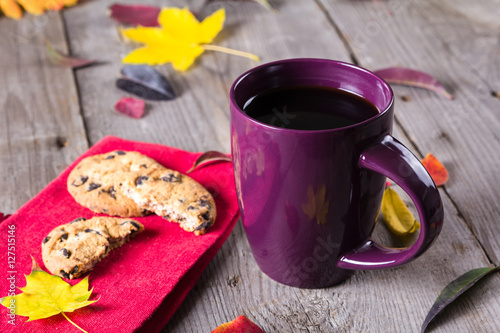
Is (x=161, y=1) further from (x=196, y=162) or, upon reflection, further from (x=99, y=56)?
(x=196, y=162)

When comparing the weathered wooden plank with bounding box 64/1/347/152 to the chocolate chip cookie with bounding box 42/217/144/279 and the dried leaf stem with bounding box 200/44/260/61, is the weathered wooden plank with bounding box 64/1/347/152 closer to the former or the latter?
the dried leaf stem with bounding box 200/44/260/61

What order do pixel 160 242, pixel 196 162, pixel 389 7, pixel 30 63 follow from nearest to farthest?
pixel 160 242, pixel 196 162, pixel 30 63, pixel 389 7

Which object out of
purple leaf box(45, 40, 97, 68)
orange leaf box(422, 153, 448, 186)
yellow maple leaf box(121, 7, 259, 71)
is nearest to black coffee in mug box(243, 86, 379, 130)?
orange leaf box(422, 153, 448, 186)

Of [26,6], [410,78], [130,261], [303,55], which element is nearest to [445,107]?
[410,78]

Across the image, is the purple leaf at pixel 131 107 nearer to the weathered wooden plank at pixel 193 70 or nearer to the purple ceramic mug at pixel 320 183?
the weathered wooden plank at pixel 193 70

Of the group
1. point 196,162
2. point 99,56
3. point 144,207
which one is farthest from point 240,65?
point 144,207
